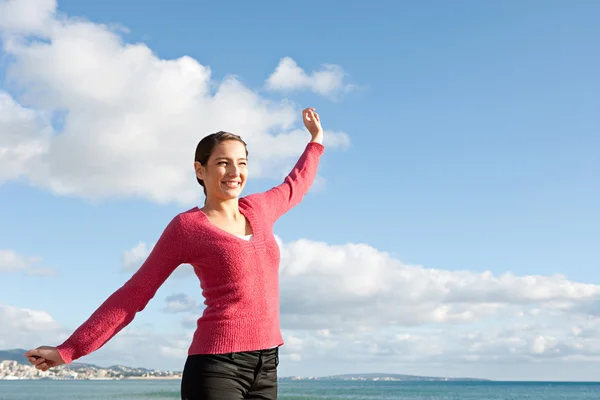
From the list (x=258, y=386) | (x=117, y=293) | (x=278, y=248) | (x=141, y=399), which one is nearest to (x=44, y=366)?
(x=117, y=293)

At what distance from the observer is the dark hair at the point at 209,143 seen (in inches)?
124

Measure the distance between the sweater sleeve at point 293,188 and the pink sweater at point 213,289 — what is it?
25 cm

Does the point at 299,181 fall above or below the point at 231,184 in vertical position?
above

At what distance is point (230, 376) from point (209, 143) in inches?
39.6

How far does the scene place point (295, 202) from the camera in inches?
147

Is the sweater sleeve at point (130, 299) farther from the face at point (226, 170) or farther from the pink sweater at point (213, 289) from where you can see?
the face at point (226, 170)

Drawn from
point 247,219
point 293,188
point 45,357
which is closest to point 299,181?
point 293,188

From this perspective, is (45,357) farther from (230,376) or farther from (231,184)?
(231,184)

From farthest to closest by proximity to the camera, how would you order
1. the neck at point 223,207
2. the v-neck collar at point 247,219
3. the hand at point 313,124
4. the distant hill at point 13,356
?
the distant hill at point 13,356, the hand at point 313,124, the neck at point 223,207, the v-neck collar at point 247,219

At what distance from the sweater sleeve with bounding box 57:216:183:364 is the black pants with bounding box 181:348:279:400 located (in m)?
0.36

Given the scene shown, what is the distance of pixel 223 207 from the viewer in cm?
321

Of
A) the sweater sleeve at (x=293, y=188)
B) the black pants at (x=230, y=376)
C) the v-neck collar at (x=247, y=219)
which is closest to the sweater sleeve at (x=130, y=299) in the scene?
the v-neck collar at (x=247, y=219)

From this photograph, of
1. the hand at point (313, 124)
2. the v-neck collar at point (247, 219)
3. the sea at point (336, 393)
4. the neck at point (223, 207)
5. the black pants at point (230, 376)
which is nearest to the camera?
the black pants at point (230, 376)

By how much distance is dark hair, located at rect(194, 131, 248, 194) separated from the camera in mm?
3152
